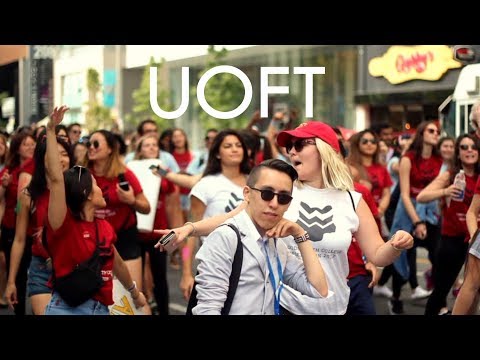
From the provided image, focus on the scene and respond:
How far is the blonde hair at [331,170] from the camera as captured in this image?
5285 millimetres

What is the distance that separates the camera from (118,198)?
311 inches

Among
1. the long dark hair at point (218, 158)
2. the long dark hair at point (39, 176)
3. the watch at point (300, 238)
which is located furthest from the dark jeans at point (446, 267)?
the watch at point (300, 238)

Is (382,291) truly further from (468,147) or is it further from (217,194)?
(217,194)

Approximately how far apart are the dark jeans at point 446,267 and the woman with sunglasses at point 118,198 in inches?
92.0

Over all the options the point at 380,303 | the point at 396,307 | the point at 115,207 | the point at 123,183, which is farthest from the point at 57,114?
the point at 380,303

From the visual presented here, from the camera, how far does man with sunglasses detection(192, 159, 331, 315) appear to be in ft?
14.3

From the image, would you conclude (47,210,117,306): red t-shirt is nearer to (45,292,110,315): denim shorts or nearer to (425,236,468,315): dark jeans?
(45,292,110,315): denim shorts

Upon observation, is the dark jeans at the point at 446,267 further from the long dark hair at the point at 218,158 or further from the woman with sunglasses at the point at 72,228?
the woman with sunglasses at the point at 72,228

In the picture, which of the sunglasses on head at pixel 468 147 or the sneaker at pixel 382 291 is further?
the sneaker at pixel 382 291

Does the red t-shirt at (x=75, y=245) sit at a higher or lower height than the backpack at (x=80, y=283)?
higher

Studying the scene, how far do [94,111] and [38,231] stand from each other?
31071mm

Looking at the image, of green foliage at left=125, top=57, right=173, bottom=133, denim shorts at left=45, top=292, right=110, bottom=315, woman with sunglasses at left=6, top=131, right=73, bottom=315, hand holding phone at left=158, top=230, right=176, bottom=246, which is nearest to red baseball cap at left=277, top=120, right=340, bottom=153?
hand holding phone at left=158, top=230, right=176, bottom=246
